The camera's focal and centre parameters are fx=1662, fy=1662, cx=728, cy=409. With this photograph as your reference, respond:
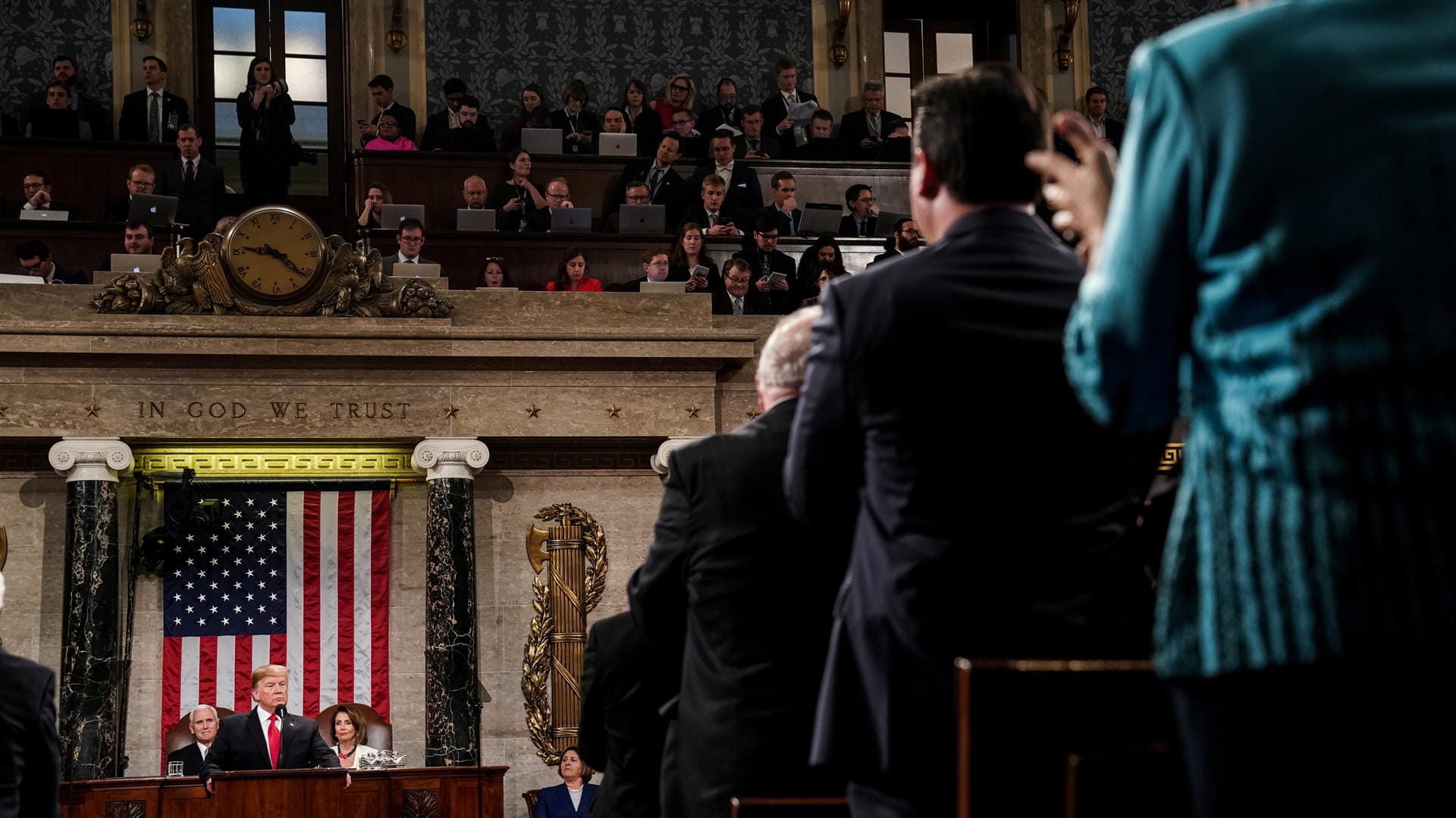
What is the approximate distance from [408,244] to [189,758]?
3.81 metres

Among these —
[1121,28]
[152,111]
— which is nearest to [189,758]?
[152,111]

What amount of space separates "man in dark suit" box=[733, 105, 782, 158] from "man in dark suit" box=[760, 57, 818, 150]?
0.33m

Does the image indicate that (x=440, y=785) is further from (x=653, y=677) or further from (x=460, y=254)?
(x=653, y=677)

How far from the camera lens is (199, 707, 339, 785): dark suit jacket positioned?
32.1 feet

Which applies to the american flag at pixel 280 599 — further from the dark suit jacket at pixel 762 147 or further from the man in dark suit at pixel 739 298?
the dark suit jacket at pixel 762 147

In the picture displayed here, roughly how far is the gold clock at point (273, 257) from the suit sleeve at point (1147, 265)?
10.2 m

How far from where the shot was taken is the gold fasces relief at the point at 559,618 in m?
11.3

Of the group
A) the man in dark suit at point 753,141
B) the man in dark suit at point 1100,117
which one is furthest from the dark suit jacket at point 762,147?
the man in dark suit at point 1100,117

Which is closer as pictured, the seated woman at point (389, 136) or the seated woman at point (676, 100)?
the seated woman at point (389, 136)

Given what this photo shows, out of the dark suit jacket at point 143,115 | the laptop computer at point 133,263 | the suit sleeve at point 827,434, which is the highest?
the dark suit jacket at point 143,115

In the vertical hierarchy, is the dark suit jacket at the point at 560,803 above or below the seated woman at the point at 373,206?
below

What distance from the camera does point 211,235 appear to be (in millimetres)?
11180

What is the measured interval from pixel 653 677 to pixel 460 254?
8.19 m

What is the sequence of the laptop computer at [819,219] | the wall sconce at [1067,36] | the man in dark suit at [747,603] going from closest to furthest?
1. the man in dark suit at [747,603]
2. the laptop computer at [819,219]
3. the wall sconce at [1067,36]
